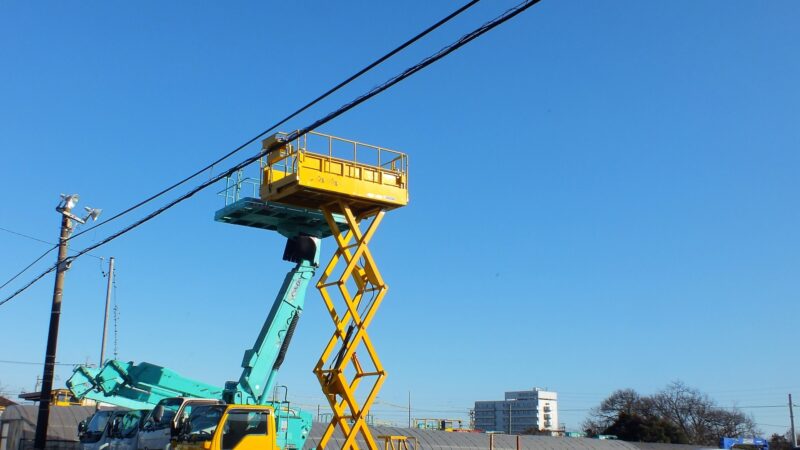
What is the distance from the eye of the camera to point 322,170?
20219 mm

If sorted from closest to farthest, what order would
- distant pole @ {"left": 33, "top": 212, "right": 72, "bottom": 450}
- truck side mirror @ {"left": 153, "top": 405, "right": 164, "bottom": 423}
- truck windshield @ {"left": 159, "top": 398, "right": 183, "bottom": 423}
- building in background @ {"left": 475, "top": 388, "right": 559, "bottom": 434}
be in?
truck side mirror @ {"left": 153, "top": 405, "right": 164, "bottom": 423}, truck windshield @ {"left": 159, "top": 398, "right": 183, "bottom": 423}, distant pole @ {"left": 33, "top": 212, "right": 72, "bottom": 450}, building in background @ {"left": 475, "top": 388, "right": 559, "bottom": 434}

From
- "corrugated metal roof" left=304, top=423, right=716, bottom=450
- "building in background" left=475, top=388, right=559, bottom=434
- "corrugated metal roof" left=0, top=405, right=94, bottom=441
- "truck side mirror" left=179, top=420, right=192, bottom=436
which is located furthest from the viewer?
"building in background" left=475, top=388, right=559, bottom=434

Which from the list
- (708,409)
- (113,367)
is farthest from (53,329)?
(708,409)

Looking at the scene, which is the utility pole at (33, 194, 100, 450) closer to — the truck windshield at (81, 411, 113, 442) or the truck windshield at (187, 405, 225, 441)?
the truck windshield at (81, 411, 113, 442)

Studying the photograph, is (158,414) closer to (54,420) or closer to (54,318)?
(54,318)

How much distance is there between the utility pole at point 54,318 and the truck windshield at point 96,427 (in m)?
2.55

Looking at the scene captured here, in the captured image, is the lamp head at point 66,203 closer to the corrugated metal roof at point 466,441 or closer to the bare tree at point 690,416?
the corrugated metal roof at point 466,441

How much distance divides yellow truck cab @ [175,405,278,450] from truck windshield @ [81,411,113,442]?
23.0 ft

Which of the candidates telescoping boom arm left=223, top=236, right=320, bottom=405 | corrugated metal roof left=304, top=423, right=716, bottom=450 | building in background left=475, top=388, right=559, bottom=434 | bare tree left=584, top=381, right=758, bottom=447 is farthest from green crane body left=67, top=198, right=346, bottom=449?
building in background left=475, top=388, right=559, bottom=434

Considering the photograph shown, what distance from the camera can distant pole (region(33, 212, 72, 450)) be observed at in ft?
81.0

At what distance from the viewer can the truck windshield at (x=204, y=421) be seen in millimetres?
15781

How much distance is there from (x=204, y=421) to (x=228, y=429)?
60 centimetres

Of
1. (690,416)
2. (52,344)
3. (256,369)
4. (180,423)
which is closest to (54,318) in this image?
(52,344)

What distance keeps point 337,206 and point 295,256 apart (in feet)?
10.7
